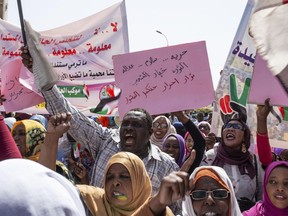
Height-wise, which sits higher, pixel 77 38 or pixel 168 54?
pixel 77 38

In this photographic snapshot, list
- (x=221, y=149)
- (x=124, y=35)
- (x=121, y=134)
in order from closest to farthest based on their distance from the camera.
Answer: (x=121, y=134)
(x=221, y=149)
(x=124, y=35)

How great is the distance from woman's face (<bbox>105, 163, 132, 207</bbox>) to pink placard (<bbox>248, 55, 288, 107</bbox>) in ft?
3.54

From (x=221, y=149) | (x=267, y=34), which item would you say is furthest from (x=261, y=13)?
(x=221, y=149)

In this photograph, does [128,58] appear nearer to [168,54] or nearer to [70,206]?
[168,54]

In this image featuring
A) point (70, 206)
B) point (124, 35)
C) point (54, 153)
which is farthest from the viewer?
point (124, 35)

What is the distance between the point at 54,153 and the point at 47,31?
3314mm

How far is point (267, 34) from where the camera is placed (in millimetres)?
1013

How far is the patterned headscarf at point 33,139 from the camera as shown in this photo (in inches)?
123

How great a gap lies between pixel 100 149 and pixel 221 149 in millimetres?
963

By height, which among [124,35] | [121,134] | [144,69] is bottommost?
[121,134]

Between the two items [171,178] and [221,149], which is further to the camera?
[221,149]

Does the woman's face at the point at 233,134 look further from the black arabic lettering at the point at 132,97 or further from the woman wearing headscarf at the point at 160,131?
the woman wearing headscarf at the point at 160,131

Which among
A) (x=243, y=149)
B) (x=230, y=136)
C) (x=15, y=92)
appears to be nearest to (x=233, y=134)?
(x=230, y=136)

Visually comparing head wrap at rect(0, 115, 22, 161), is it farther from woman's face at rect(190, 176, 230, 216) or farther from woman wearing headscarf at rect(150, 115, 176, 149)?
woman wearing headscarf at rect(150, 115, 176, 149)
